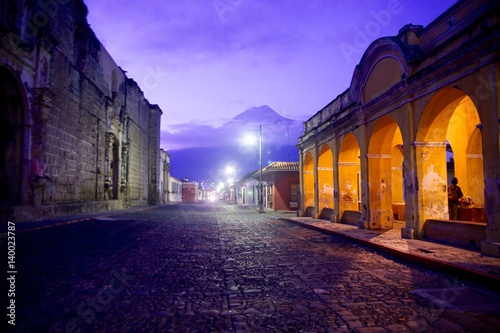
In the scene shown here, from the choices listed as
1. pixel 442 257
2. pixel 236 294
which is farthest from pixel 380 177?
pixel 236 294

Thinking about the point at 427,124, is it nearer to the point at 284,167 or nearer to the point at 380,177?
the point at 380,177

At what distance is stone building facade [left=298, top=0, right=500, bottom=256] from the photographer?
685cm

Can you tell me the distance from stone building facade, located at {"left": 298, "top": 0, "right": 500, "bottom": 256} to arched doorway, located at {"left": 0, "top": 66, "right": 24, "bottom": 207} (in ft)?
40.6

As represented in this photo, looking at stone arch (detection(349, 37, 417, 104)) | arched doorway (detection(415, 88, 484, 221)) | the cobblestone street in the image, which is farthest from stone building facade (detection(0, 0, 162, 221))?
arched doorway (detection(415, 88, 484, 221))

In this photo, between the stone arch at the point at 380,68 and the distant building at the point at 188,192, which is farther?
the distant building at the point at 188,192

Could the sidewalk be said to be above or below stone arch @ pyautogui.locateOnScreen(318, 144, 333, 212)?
below

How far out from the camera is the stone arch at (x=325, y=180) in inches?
709

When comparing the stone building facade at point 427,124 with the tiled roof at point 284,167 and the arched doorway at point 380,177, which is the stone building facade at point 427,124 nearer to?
the arched doorway at point 380,177

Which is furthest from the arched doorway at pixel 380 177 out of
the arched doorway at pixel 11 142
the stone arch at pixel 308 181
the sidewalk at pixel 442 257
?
the arched doorway at pixel 11 142

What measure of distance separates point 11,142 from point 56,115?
278 cm

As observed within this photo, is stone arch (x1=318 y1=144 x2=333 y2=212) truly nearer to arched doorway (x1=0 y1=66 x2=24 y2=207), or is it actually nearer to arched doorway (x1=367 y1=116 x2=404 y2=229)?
arched doorway (x1=367 y1=116 x2=404 y2=229)

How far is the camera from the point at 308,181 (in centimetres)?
2086

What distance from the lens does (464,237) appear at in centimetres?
799

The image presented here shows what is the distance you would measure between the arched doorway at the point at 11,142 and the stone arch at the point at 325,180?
1311 cm
